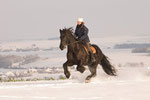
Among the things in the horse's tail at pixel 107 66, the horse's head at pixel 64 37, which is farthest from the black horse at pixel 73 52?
the horse's tail at pixel 107 66

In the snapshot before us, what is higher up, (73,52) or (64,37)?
(64,37)

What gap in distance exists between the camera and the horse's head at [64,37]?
55.6ft

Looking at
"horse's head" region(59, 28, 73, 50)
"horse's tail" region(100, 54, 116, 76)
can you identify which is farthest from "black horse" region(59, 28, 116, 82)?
"horse's tail" region(100, 54, 116, 76)

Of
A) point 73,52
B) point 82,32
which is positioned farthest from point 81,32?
point 73,52

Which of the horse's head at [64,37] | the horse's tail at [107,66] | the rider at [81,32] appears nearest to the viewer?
the horse's head at [64,37]

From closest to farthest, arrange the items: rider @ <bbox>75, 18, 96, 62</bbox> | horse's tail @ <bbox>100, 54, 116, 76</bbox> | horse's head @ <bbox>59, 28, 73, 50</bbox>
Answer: horse's head @ <bbox>59, 28, 73, 50</bbox> → rider @ <bbox>75, 18, 96, 62</bbox> → horse's tail @ <bbox>100, 54, 116, 76</bbox>

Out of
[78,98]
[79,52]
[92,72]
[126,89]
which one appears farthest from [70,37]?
[78,98]

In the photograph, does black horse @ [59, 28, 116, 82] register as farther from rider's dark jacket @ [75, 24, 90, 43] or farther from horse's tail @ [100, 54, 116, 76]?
horse's tail @ [100, 54, 116, 76]

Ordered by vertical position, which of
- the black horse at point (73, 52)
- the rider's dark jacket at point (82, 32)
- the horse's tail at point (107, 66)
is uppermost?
the rider's dark jacket at point (82, 32)

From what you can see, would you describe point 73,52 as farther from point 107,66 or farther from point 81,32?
point 107,66

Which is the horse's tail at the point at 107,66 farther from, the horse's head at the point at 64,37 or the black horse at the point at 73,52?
the horse's head at the point at 64,37

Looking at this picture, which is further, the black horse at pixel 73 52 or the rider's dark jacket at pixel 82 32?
the rider's dark jacket at pixel 82 32

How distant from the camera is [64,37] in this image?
1708 cm

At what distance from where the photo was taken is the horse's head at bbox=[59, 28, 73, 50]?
667 inches
